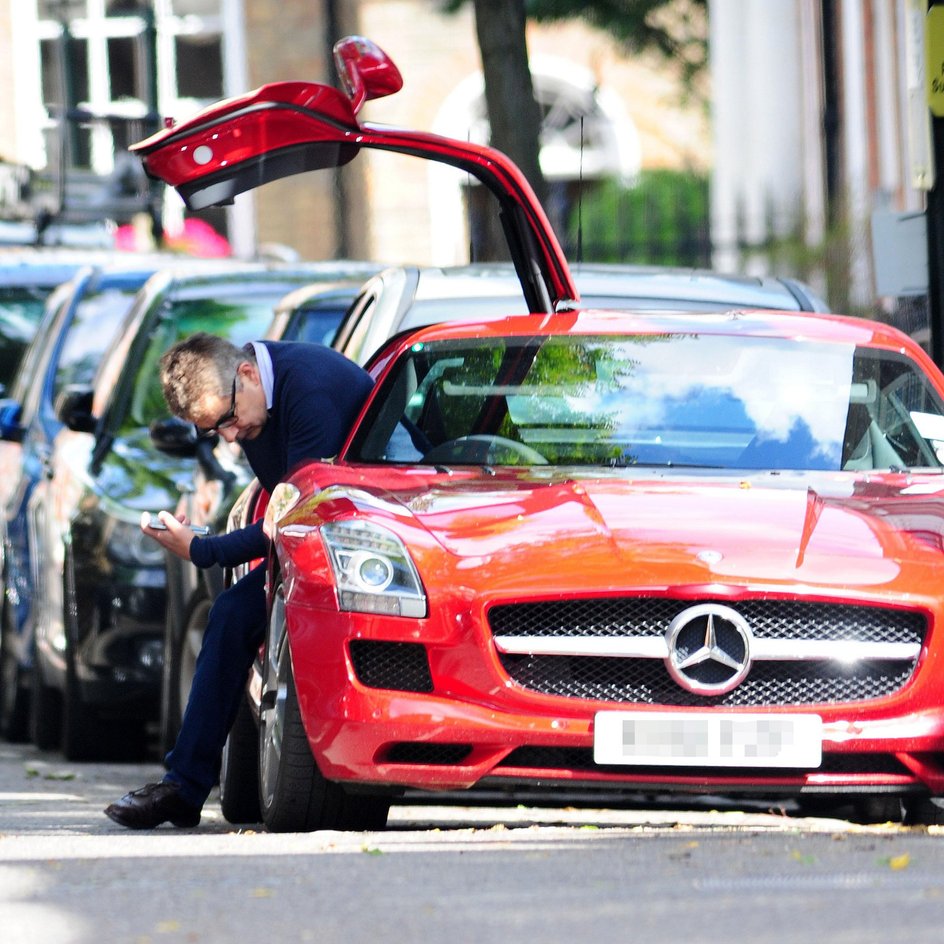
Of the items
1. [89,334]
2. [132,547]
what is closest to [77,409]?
[132,547]

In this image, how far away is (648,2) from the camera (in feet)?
83.9

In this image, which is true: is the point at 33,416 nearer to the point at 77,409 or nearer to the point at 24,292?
the point at 77,409

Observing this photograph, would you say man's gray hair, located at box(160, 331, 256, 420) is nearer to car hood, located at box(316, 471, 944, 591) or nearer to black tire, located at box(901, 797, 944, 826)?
car hood, located at box(316, 471, 944, 591)

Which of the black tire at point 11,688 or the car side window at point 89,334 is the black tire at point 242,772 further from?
the car side window at point 89,334

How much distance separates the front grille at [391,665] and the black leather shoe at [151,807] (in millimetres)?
1151

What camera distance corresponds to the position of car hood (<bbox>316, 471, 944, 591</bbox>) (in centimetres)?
685

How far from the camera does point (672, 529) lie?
7012 mm

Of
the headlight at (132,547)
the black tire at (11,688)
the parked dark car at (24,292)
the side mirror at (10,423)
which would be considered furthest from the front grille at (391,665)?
the parked dark car at (24,292)

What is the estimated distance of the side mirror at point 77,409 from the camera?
1120cm

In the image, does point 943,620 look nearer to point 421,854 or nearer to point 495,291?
point 421,854

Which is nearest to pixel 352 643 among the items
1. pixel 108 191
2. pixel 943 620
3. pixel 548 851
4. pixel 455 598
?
pixel 455 598

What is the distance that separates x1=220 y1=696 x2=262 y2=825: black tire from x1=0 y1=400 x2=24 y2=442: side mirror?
4610 millimetres

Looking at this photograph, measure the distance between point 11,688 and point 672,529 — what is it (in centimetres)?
661

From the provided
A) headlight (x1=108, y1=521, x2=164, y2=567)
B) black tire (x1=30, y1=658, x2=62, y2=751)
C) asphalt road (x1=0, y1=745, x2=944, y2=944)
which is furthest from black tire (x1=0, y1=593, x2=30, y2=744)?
asphalt road (x1=0, y1=745, x2=944, y2=944)
